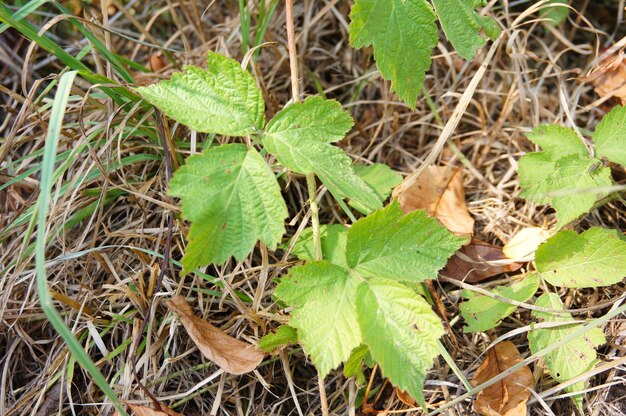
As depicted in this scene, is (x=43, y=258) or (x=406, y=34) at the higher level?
(x=406, y=34)

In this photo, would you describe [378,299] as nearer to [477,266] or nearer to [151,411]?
[477,266]

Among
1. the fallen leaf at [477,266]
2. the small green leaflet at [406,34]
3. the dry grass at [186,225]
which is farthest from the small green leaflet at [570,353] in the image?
the small green leaflet at [406,34]

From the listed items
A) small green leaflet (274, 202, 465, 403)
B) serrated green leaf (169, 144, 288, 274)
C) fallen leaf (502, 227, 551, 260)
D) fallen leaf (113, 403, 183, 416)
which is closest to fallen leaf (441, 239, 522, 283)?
fallen leaf (502, 227, 551, 260)

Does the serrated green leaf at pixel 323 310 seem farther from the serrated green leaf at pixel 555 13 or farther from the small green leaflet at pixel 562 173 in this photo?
the serrated green leaf at pixel 555 13

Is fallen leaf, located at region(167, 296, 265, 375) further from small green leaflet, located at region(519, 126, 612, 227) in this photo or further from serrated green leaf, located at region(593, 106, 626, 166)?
serrated green leaf, located at region(593, 106, 626, 166)

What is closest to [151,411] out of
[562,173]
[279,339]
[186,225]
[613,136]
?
[279,339]

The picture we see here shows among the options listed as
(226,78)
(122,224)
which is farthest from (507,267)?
(122,224)
